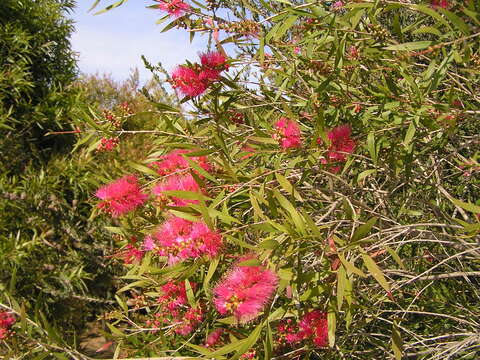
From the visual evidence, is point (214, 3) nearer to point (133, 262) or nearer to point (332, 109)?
point (332, 109)

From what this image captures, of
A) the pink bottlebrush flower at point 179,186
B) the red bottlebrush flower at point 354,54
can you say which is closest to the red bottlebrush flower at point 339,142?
the red bottlebrush flower at point 354,54

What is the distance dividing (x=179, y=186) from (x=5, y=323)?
902 millimetres

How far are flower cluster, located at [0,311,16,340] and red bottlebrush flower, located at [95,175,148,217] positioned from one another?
0.63 metres

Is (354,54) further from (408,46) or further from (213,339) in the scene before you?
(213,339)

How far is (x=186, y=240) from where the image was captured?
112 cm

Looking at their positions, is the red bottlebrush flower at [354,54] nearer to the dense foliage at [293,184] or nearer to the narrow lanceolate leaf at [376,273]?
the dense foliage at [293,184]

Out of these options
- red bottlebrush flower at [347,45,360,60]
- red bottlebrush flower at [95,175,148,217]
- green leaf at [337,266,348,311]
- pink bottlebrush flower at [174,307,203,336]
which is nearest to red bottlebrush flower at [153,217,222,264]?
red bottlebrush flower at [95,175,148,217]

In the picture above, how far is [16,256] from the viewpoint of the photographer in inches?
131

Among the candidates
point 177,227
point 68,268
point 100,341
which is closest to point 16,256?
point 68,268

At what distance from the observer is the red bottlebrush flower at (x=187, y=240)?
1.11m

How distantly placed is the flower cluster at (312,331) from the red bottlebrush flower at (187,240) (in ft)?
1.37

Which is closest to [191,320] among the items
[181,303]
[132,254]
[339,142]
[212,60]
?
[181,303]

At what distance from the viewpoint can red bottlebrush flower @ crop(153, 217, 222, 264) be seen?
3.64ft

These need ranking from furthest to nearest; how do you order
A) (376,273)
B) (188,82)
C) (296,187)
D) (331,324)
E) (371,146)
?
(296,187) < (188,82) < (371,146) < (331,324) < (376,273)
